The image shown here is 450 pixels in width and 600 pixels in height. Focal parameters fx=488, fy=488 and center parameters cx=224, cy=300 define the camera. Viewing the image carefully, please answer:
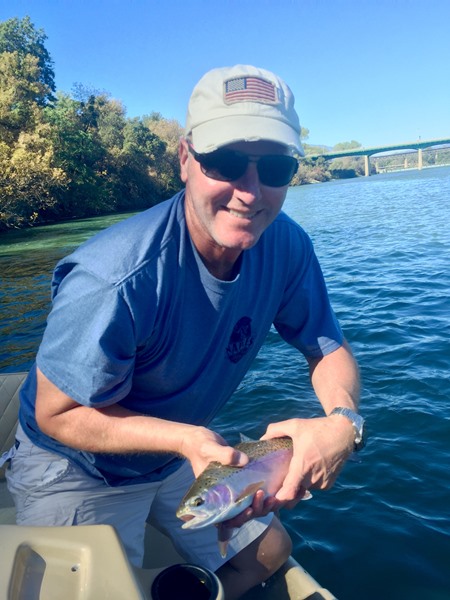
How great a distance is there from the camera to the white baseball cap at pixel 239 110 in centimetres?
228

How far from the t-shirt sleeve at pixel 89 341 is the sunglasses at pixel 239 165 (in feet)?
2.48

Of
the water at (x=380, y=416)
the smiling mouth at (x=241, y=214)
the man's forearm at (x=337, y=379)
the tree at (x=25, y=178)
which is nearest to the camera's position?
the smiling mouth at (x=241, y=214)

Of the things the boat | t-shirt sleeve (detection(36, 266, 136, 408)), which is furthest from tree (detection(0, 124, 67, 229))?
the boat

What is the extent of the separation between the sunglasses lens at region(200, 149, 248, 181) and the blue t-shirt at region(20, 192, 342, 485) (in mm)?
295

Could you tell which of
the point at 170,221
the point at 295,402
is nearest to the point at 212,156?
the point at 170,221

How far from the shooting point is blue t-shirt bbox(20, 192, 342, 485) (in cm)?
220

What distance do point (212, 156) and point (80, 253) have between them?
2.56 ft

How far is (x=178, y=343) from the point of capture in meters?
2.49

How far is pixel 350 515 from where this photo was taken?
4809mm

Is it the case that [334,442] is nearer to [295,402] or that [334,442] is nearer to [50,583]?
[50,583]

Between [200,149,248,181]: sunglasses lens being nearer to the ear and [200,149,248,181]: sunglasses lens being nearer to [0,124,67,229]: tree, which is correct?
the ear

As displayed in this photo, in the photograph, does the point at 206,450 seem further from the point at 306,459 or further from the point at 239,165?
the point at 239,165

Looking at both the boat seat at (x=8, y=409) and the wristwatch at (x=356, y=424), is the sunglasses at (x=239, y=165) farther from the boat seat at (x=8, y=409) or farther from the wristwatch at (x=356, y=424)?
the boat seat at (x=8, y=409)

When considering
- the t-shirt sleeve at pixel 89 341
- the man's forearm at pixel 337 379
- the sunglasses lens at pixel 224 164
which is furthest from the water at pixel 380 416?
the sunglasses lens at pixel 224 164
